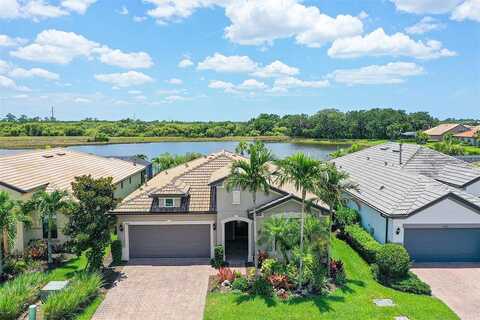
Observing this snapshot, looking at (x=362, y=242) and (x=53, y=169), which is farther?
(x=53, y=169)

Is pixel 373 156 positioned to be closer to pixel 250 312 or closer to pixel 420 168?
pixel 420 168

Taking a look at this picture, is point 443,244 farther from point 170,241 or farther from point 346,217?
point 170,241

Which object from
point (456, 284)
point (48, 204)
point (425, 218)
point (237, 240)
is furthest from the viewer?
point (237, 240)

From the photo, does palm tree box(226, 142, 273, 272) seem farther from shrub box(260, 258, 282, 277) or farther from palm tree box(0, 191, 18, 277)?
palm tree box(0, 191, 18, 277)

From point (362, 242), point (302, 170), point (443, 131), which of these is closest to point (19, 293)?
point (302, 170)

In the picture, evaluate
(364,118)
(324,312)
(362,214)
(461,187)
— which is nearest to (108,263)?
(324,312)

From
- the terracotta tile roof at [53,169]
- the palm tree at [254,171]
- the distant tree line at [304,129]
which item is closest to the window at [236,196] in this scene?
the palm tree at [254,171]

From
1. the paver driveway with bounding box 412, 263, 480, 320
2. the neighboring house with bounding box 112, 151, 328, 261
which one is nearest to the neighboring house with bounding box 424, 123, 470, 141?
the paver driveway with bounding box 412, 263, 480, 320
